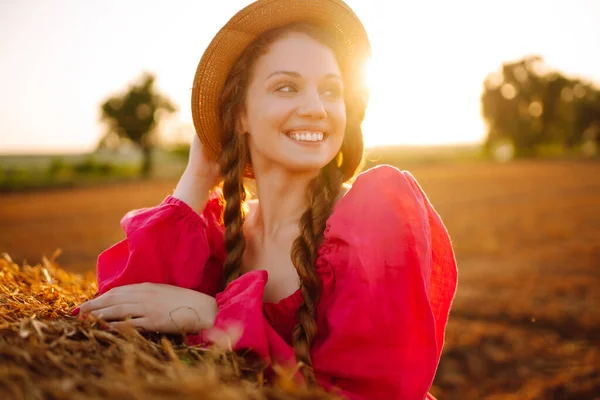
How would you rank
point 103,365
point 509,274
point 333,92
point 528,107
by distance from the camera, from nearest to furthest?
point 103,365 → point 333,92 → point 509,274 → point 528,107

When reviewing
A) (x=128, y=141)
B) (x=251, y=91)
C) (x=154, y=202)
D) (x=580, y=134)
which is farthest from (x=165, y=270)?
(x=580, y=134)

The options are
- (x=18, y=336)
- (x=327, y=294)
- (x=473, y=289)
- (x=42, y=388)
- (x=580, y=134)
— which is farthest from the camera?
(x=580, y=134)

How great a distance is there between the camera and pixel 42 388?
1262 millimetres

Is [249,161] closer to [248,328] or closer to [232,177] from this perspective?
[232,177]

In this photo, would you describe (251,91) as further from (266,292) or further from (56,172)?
(56,172)

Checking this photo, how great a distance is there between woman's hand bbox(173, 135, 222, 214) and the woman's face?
36 centimetres

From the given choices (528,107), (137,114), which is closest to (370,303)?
(137,114)

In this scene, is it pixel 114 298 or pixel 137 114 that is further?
pixel 137 114

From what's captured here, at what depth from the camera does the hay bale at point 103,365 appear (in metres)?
1.21

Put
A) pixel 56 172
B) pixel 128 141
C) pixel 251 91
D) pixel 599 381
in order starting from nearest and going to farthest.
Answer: pixel 251 91
pixel 599 381
pixel 56 172
pixel 128 141

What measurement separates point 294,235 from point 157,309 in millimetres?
796

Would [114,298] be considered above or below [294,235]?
below

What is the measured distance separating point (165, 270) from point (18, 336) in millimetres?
841

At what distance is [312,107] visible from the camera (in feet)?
8.10
